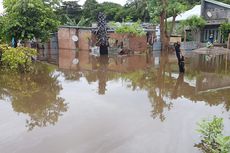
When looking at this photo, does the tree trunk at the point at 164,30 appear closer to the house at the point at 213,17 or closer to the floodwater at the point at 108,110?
the house at the point at 213,17

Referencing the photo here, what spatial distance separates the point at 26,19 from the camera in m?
17.1

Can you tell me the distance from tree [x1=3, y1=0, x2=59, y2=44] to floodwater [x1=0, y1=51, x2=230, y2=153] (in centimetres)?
494

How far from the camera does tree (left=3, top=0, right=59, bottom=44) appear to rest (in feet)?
55.3

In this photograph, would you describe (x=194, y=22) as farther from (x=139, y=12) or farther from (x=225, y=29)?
(x=139, y=12)

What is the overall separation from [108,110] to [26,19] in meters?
11.7

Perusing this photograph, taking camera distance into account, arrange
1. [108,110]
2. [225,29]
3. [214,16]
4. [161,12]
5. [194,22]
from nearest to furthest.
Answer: [108,110] → [161,12] → [225,29] → [194,22] → [214,16]

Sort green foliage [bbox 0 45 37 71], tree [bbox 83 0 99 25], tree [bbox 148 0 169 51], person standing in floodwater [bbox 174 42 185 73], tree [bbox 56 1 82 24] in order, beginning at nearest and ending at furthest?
person standing in floodwater [bbox 174 42 185 73], green foliage [bbox 0 45 37 71], tree [bbox 148 0 169 51], tree [bbox 56 1 82 24], tree [bbox 83 0 99 25]

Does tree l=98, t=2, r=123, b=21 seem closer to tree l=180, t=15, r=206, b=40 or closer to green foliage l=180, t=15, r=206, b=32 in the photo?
tree l=180, t=15, r=206, b=40

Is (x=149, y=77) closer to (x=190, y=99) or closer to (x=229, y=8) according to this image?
(x=190, y=99)

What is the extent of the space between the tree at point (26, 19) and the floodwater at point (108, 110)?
4.94 metres

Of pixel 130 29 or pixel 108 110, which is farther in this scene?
pixel 130 29

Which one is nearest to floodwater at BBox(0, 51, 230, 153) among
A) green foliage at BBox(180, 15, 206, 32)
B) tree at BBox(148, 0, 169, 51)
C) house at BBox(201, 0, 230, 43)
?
tree at BBox(148, 0, 169, 51)

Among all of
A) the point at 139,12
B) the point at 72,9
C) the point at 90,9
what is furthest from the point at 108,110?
the point at 90,9

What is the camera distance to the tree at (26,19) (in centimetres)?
1686
